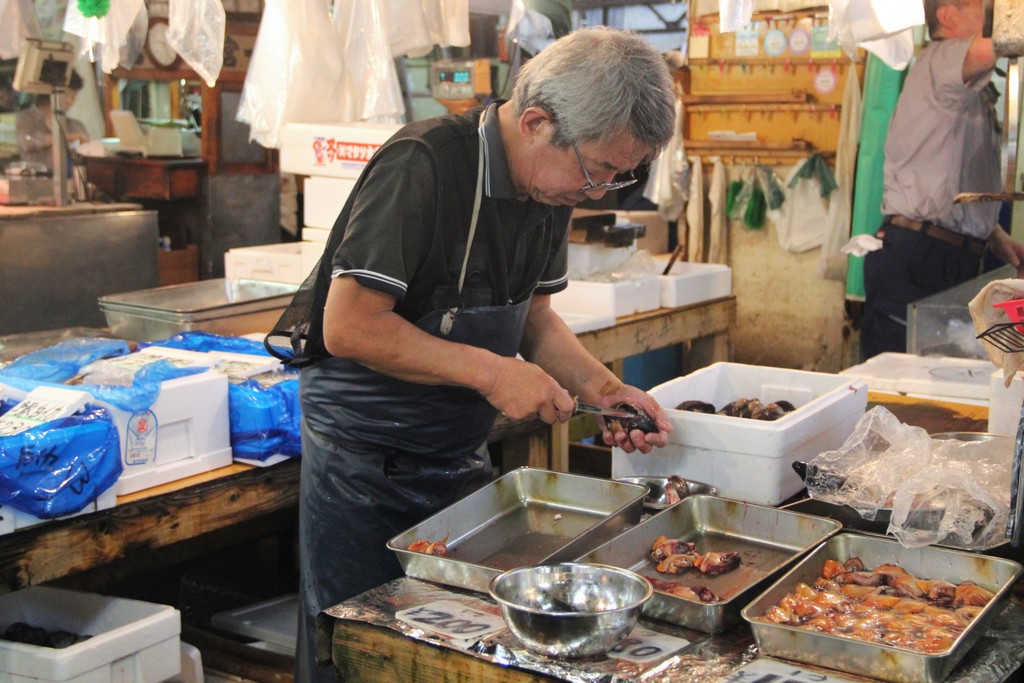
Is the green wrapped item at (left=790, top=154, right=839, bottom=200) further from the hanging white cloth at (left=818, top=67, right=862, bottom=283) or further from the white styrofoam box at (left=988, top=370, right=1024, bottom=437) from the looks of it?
the white styrofoam box at (left=988, top=370, right=1024, bottom=437)

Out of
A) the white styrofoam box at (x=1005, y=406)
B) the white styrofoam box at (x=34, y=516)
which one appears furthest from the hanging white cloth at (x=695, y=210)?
the white styrofoam box at (x=34, y=516)

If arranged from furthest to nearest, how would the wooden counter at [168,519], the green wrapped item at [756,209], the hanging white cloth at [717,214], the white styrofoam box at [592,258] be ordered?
the hanging white cloth at [717,214] < the green wrapped item at [756,209] < the white styrofoam box at [592,258] < the wooden counter at [168,519]

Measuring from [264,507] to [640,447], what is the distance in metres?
1.22

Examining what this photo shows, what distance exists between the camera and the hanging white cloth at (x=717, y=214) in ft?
26.0

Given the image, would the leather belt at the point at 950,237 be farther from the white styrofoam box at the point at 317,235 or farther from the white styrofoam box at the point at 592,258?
the white styrofoam box at the point at 317,235

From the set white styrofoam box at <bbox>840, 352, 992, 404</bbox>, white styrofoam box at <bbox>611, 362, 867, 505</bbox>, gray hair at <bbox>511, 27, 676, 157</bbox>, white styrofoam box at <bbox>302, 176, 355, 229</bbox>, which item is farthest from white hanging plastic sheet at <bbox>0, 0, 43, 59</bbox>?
white styrofoam box at <bbox>840, 352, 992, 404</bbox>

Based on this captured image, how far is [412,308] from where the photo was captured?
249 cm

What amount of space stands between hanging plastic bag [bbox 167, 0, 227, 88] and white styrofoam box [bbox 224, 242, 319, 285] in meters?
0.74

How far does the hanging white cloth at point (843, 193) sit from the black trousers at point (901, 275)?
3.73 ft

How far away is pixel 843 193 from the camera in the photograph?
7.29 meters

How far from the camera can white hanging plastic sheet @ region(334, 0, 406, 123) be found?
15.4 feet

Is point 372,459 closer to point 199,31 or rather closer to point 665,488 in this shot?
point 665,488

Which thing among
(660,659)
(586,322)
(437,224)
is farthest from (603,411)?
(586,322)

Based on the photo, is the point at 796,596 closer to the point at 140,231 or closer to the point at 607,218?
the point at 607,218
